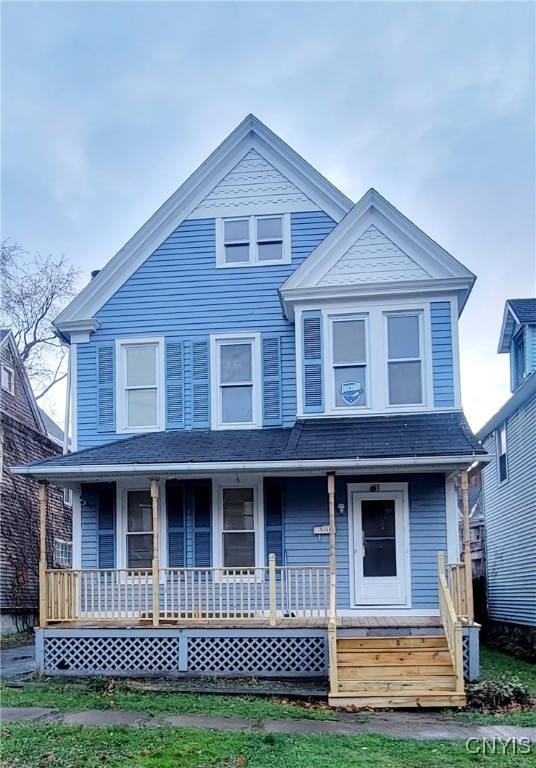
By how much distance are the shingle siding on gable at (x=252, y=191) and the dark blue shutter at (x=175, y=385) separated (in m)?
2.46

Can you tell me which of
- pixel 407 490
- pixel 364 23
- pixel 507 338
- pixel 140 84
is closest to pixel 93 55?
pixel 140 84

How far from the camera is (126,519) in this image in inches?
465

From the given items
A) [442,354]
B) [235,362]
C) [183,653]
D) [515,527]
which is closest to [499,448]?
[515,527]

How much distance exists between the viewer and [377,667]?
8992 millimetres

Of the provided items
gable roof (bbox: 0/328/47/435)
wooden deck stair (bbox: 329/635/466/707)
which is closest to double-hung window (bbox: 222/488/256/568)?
wooden deck stair (bbox: 329/635/466/707)

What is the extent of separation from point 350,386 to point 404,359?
0.96m

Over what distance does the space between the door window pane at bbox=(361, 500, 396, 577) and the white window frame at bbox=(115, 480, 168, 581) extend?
319cm

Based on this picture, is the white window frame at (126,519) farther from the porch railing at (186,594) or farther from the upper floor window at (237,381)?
the upper floor window at (237,381)

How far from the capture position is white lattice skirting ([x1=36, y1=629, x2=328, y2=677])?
9.95m

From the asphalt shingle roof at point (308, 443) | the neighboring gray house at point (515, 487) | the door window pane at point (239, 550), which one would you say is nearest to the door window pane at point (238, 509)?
the door window pane at point (239, 550)

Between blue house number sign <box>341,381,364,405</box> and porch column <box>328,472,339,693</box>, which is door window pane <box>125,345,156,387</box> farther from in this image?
porch column <box>328,472,339,693</box>

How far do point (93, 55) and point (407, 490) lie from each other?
9.27 m

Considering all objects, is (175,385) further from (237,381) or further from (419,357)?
(419,357)

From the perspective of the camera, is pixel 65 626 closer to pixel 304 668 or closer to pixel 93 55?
pixel 304 668
